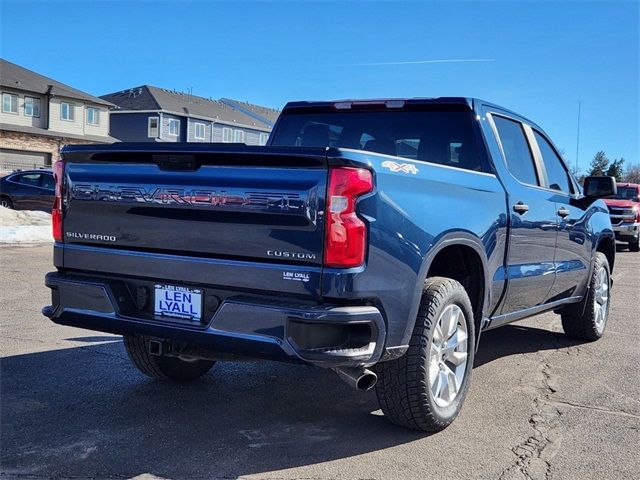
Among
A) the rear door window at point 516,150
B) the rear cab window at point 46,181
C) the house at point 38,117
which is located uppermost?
the house at point 38,117

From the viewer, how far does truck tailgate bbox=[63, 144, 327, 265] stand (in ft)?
10.4

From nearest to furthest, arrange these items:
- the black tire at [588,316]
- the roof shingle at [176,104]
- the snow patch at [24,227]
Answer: the black tire at [588,316] < the snow patch at [24,227] < the roof shingle at [176,104]

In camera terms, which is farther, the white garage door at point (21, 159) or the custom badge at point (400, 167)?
the white garage door at point (21, 159)

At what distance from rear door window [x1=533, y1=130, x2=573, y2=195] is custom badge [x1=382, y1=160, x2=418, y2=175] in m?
2.51

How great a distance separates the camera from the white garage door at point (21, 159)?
124ft

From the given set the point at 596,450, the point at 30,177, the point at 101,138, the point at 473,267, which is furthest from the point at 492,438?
the point at 101,138

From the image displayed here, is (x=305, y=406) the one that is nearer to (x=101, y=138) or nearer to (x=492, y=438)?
(x=492, y=438)

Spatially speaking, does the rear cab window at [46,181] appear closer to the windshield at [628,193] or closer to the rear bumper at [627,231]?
the rear bumper at [627,231]

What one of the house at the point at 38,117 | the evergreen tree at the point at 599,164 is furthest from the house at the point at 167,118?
the evergreen tree at the point at 599,164

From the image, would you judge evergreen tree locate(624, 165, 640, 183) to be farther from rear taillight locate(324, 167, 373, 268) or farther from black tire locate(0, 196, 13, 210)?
rear taillight locate(324, 167, 373, 268)

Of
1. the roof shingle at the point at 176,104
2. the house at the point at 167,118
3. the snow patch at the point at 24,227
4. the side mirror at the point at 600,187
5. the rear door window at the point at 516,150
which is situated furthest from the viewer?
the roof shingle at the point at 176,104

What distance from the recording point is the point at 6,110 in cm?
3844

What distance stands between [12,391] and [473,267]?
3159mm

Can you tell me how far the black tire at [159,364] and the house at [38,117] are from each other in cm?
3605
